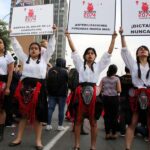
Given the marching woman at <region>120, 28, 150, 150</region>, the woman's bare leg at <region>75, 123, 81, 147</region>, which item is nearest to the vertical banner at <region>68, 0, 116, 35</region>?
the marching woman at <region>120, 28, 150, 150</region>

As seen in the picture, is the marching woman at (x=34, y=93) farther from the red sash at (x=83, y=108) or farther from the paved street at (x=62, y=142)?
the red sash at (x=83, y=108)

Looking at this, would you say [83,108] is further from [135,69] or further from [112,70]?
[112,70]

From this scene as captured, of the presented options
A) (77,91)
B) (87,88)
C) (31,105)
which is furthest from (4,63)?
(87,88)

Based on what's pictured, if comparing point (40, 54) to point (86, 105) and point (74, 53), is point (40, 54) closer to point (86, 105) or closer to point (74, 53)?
point (74, 53)

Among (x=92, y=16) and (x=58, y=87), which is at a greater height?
(x=92, y=16)

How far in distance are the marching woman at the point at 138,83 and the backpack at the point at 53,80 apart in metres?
3.78

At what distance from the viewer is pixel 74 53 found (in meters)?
7.43

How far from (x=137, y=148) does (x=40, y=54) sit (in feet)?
8.47

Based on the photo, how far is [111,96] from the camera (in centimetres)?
973

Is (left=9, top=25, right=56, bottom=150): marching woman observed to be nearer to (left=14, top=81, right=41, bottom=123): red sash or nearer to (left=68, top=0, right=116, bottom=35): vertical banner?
(left=14, top=81, right=41, bottom=123): red sash

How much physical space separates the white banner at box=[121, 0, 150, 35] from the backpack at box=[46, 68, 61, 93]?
3.46m

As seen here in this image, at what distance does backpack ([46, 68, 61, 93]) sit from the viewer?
10.8 m

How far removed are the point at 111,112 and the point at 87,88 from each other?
9.02ft

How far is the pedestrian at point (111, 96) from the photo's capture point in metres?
9.69
